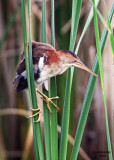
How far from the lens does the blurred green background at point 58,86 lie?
61.3 inches

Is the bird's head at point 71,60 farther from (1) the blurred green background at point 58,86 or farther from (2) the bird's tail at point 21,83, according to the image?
(1) the blurred green background at point 58,86

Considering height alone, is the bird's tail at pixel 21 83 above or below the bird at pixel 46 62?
below

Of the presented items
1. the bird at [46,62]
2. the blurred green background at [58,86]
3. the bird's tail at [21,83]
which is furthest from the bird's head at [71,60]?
the blurred green background at [58,86]

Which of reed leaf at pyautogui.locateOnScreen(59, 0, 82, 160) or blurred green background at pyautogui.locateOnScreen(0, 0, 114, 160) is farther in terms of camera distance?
blurred green background at pyautogui.locateOnScreen(0, 0, 114, 160)

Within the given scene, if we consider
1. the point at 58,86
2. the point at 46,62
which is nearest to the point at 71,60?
the point at 46,62

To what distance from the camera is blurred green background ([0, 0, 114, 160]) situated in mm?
1558

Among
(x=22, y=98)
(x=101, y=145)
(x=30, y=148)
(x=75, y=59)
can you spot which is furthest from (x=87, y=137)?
(x=75, y=59)

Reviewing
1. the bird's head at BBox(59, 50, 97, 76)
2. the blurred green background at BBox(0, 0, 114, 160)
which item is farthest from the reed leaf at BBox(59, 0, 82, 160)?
the blurred green background at BBox(0, 0, 114, 160)

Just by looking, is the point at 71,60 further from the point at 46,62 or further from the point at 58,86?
the point at 58,86

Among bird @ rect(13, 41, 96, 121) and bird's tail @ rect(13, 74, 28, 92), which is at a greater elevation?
bird @ rect(13, 41, 96, 121)

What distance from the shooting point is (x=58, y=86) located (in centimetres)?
164

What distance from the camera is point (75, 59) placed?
0.80m

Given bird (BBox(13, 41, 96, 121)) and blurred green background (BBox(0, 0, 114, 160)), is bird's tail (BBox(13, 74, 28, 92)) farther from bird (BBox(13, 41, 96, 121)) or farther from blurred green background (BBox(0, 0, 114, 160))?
blurred green background (BBox(0, 0, 114, 160))

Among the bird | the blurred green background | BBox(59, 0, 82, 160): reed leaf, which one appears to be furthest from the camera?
the blurred green background
